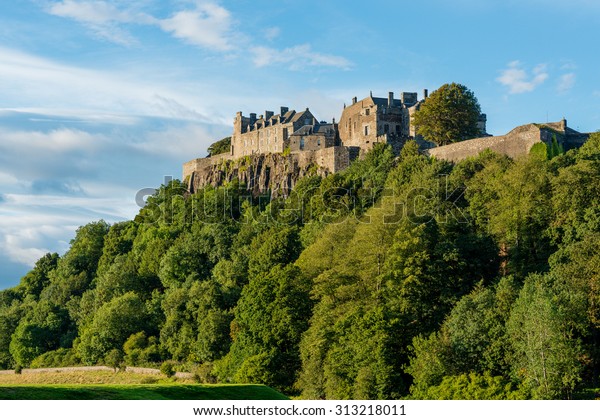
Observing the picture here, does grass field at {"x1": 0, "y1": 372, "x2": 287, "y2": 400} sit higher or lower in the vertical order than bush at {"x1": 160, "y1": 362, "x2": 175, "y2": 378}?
higher

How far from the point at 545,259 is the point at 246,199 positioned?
39.1 metres

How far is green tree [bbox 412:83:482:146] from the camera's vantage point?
255 feet

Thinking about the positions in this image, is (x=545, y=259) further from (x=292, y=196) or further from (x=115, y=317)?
(x=115, y=317)

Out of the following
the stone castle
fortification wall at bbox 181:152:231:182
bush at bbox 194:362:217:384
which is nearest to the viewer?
bush at bbox 194:362:217:384

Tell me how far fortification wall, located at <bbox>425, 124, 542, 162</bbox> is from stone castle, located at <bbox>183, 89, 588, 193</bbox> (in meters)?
0.09

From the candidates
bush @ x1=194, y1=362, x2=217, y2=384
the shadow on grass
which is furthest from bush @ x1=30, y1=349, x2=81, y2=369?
the shadow on grass

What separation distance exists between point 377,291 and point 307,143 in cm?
3964

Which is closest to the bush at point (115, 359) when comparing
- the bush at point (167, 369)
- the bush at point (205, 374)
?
the bush at point (167, 369)

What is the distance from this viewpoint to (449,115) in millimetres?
78188

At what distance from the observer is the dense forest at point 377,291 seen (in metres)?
45.7

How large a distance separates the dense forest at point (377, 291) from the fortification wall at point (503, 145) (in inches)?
61.1

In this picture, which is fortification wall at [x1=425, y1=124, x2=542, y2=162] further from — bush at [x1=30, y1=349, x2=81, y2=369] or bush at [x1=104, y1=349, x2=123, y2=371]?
bush at [x1=30, y1=349, x2=81, y2=369]

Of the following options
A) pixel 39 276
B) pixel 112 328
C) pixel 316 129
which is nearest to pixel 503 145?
pixel 316 129

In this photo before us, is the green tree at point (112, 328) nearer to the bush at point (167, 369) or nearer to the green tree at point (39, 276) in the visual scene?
the bush at point (167, 369)
